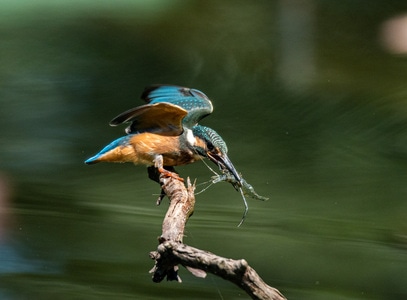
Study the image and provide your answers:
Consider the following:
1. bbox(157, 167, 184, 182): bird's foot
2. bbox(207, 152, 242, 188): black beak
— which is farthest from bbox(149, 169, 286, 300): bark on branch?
bbox(207, 152, 242, 188): black beak

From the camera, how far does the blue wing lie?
119 inches

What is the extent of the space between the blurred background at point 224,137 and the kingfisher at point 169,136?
16.3 inches

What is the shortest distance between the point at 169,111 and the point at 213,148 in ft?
0.55

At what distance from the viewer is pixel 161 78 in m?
5.27

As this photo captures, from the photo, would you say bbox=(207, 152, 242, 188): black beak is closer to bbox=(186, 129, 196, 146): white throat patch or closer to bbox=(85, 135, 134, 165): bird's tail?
bbox=(186, 129, 196, 146): white throat patch

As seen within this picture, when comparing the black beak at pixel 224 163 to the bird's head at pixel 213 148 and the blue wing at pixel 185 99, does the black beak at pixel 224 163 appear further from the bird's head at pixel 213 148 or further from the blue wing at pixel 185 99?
the blue wing at pixel 185 99

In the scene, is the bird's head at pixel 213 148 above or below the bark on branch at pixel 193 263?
below

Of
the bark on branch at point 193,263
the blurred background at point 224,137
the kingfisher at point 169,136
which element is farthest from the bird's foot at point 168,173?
the blurred background at point 224,137

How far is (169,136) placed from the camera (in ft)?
9.72

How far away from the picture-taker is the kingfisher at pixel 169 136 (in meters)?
2.84

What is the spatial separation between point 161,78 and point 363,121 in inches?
42.5

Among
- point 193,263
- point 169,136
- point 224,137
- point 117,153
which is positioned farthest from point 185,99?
point 224,137

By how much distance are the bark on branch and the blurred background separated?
2.73 feet

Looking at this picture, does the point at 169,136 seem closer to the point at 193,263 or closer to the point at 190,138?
the point at 190,138
